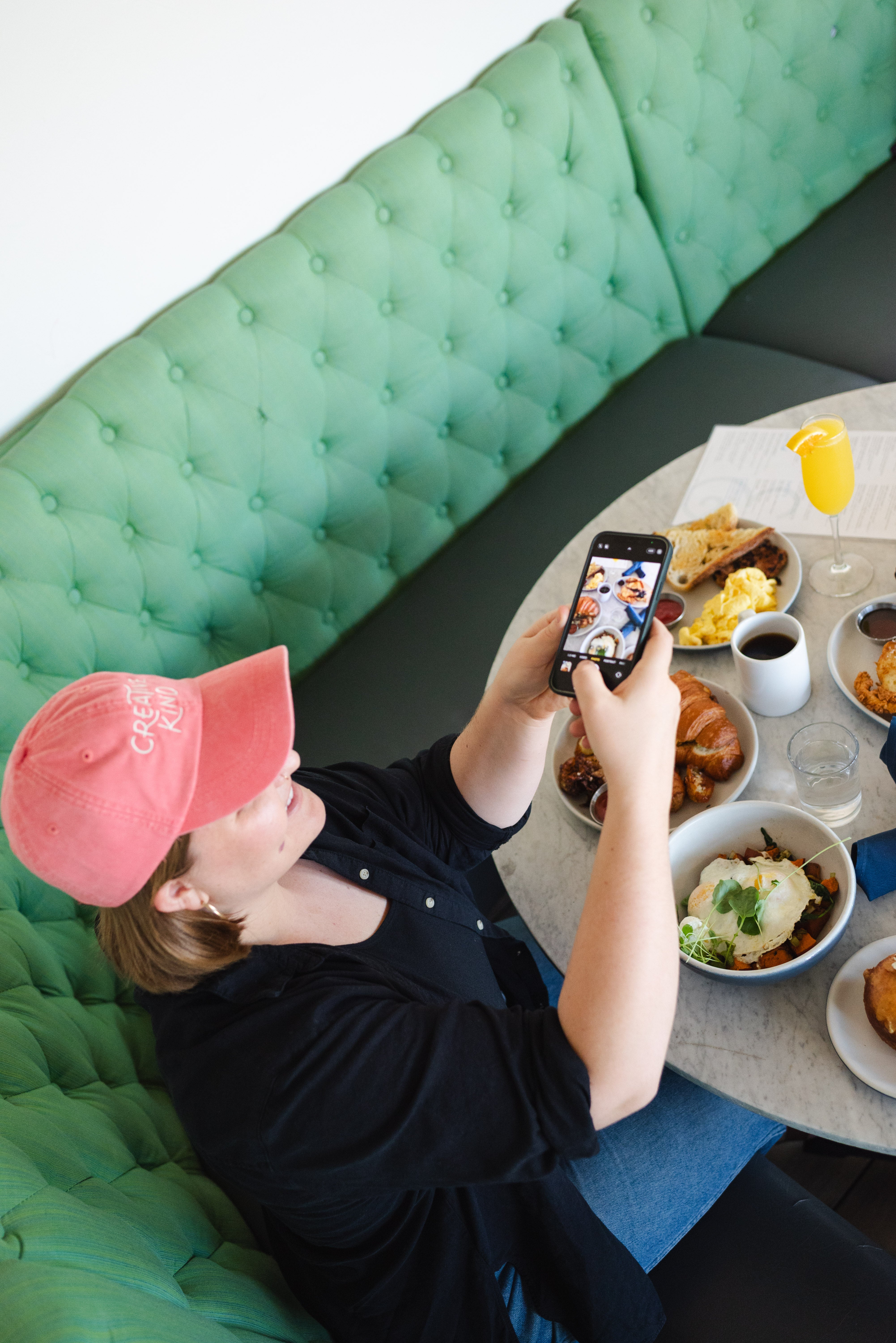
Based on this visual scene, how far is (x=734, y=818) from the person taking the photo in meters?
1.16

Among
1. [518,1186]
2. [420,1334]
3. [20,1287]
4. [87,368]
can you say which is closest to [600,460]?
[87,368]

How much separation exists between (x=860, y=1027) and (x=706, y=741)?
0.39 metres

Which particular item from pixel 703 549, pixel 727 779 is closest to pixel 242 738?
pixel 727 779

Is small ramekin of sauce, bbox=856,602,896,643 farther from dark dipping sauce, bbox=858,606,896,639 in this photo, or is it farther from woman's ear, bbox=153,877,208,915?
woman's ear, bbox=153,877,208,915

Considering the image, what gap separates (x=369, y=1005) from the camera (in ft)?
3.07

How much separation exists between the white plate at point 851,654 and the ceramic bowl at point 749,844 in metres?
0.22

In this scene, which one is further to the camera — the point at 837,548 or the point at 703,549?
the point at 703,549

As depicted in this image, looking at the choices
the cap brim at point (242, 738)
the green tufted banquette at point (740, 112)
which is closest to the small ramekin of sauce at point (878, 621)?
the cap brim at point (242, 738)

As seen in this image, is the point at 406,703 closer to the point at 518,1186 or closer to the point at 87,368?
the point at 87,368

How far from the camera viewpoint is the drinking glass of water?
116cm

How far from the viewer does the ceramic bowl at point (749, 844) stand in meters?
1.03

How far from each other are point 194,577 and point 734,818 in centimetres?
127

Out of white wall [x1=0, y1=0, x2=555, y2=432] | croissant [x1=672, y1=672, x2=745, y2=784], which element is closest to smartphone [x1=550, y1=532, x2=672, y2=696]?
croissant [x1=672, y1=672, x2=745, y2=784]

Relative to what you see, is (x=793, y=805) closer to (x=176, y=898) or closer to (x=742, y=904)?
(x=742, y=904)
